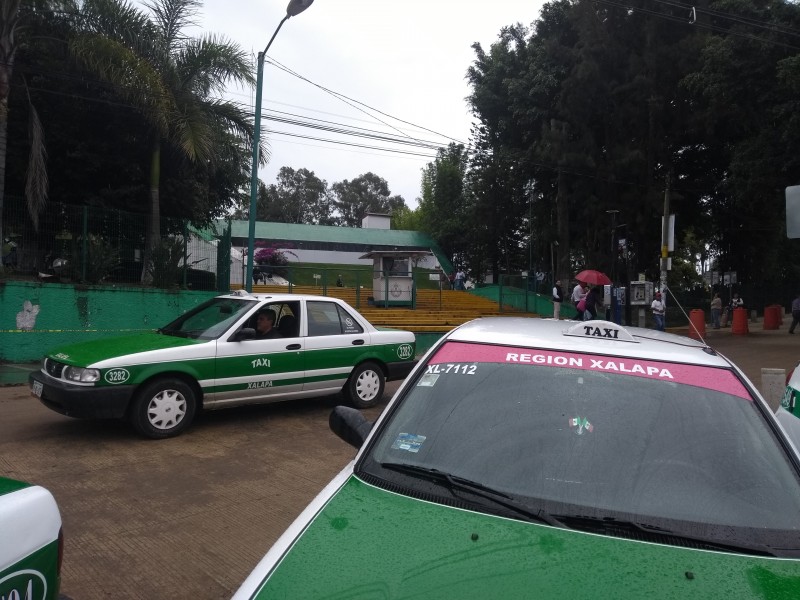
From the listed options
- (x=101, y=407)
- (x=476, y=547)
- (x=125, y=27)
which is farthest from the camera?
(x=125, y=27)

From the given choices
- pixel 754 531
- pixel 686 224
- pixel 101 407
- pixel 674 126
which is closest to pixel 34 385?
pixel 101 407

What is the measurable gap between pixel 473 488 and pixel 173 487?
385 cm

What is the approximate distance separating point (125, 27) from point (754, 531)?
16013 mm

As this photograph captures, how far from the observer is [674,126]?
2556cm

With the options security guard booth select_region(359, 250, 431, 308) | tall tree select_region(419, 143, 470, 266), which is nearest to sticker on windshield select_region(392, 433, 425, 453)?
security guard booth select_region(359, 250, 431, 308)

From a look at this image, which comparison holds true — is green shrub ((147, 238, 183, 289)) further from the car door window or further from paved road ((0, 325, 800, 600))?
the car door window

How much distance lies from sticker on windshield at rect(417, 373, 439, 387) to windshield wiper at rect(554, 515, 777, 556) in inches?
35.7

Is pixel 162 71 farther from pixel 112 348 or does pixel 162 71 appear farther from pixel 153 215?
pixel 112 348

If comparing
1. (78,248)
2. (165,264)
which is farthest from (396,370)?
(78,248)

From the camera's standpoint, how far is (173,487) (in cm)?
536

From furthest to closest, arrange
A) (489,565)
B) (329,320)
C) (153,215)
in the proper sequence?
(153,215) → (329,320) → (489,565)

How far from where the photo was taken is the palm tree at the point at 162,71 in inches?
539

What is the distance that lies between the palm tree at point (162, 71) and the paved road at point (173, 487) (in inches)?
314

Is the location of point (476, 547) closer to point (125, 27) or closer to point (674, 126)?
point (125, 27)
